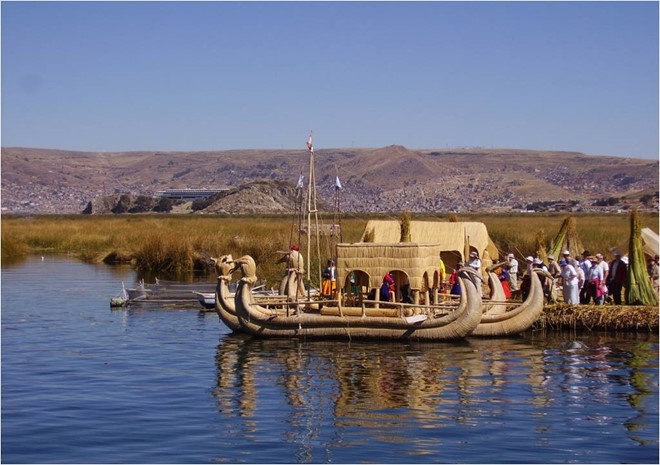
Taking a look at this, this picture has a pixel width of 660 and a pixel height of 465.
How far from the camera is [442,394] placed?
18.8m

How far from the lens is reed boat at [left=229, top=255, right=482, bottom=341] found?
2395 cm

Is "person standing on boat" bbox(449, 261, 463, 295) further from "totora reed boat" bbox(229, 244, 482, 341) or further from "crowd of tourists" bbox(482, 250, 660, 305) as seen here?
"totora reed boat" bbox(229, 244, 482, 341)

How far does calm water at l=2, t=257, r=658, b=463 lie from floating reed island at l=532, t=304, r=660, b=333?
436mm

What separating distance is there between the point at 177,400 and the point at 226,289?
7.78 metres

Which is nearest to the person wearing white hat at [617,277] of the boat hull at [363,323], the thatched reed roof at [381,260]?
the boat hull at [363,323]

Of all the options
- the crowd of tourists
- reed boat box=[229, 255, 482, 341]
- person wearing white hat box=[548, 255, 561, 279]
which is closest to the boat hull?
reed boat box=[229, 255, 482, 341]

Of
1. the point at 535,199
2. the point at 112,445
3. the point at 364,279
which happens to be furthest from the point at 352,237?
the point at 535,199

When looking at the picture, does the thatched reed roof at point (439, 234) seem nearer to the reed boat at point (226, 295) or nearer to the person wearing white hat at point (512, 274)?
the person wearing white hat at point (512, 274)

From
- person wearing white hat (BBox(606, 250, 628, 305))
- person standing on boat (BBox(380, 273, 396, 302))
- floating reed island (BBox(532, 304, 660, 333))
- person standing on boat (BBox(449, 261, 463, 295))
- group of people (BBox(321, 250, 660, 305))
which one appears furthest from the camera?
person standing on boat (BBox(449, 261, 463, 295))

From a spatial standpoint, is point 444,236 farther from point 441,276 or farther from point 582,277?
point 582,277

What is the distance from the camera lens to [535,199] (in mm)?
174875

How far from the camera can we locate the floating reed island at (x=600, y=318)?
83.9 ft

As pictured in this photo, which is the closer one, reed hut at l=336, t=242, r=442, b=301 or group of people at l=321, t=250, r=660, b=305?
reed hut at l=336, t=242, r=442, b=301

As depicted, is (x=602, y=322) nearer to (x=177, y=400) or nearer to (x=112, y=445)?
(x=177, y=400)
